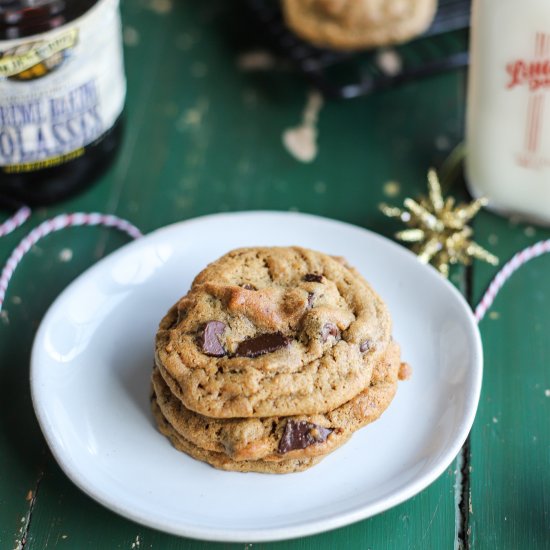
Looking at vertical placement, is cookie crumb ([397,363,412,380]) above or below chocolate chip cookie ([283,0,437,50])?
below

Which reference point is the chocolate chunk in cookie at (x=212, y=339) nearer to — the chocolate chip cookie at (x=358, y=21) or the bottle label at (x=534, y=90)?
the bottle label at (x=534, y=90)

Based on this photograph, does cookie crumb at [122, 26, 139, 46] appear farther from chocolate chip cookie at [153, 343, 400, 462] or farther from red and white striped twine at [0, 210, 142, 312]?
chocolate chip cookie at [153, 343, 400, 462]

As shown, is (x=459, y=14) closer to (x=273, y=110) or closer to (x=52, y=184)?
(x=273, y=110)

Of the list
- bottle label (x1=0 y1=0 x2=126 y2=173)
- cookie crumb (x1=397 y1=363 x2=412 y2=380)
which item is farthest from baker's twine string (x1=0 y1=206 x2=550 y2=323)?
cookie crumb (x1=397 y1=363 x2=412 y2=380)

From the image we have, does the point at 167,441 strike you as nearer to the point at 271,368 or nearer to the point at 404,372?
the point at 271,368

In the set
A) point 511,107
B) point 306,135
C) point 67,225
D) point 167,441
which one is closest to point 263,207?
point 306,135

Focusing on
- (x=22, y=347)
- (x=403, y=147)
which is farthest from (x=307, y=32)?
(x=22, y=347)
